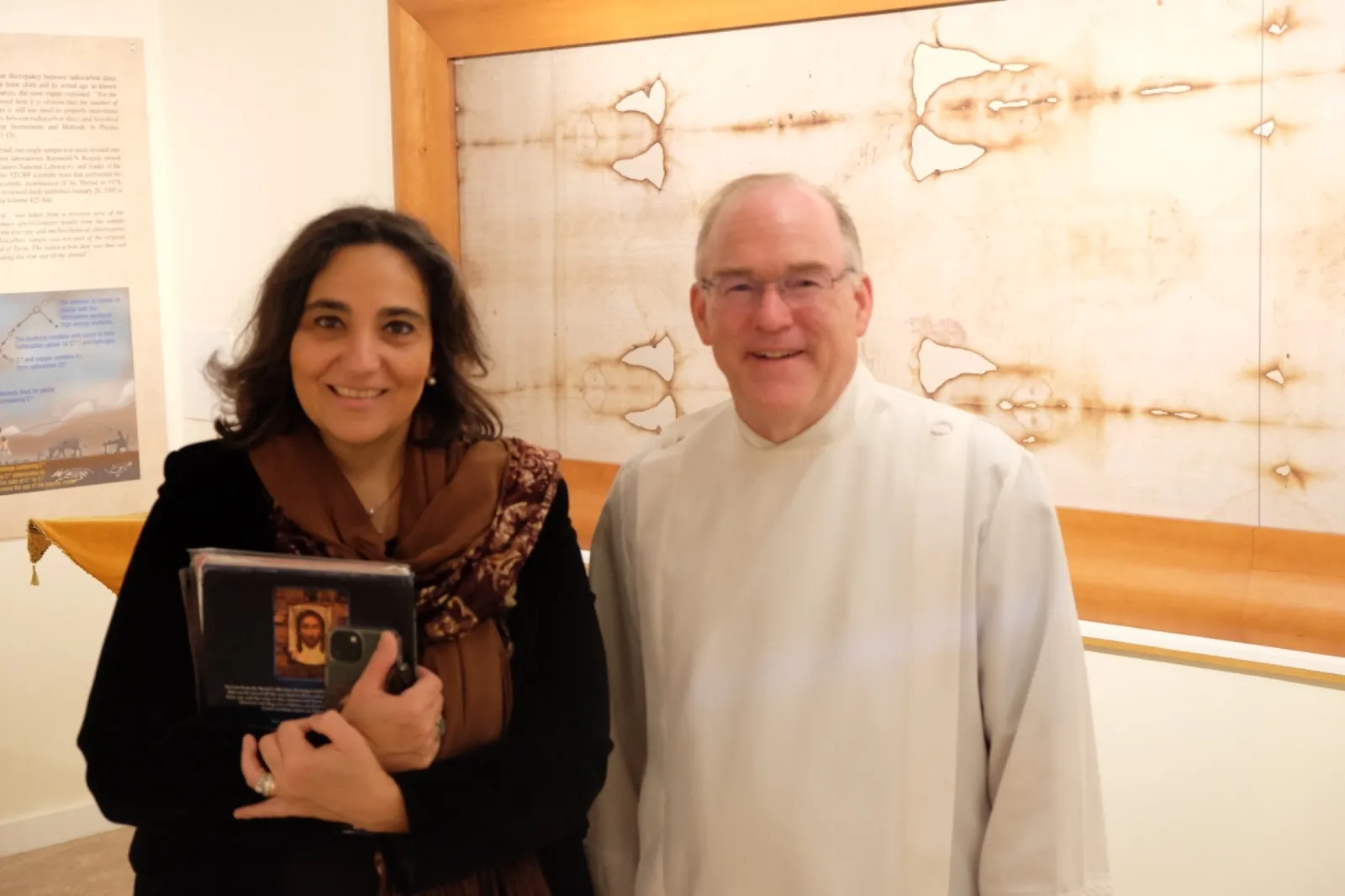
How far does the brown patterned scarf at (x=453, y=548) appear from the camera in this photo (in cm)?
159

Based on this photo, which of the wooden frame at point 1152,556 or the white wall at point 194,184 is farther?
the white wall at point 194,184

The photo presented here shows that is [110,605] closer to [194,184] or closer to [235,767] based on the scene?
[194,184]

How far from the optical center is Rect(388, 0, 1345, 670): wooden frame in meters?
2.14

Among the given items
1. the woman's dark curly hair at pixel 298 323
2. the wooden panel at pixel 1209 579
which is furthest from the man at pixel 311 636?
the wooden panel at pixel 1209 579

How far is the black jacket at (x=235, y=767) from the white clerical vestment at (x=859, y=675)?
271 mm

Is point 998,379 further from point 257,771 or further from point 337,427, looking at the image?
point 257,771

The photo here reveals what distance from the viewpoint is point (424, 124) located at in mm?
3336

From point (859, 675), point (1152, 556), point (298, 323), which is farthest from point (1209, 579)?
point (298, 323)

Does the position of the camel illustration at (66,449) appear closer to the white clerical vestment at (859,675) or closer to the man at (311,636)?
the white clerical vestment at (859,675)

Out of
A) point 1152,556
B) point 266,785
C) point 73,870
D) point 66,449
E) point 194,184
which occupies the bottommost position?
point 73,870

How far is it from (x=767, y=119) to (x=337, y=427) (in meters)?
1.46

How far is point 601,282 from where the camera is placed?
3059mm

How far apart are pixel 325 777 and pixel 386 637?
6.9 inches

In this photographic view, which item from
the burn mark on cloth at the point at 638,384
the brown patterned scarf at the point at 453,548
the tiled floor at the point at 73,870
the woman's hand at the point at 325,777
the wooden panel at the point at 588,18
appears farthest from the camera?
the tiled floor at the point at 73,870
